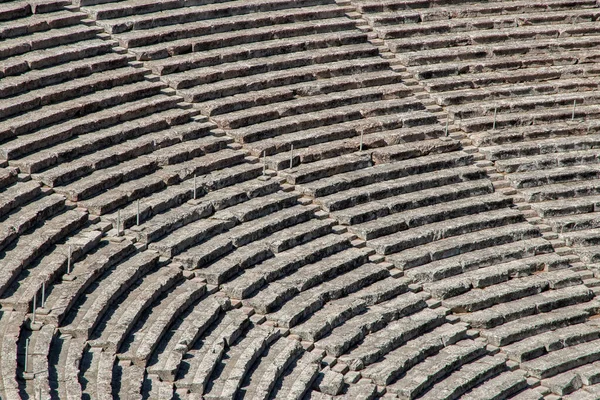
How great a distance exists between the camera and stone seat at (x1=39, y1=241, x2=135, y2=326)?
19.1 metres

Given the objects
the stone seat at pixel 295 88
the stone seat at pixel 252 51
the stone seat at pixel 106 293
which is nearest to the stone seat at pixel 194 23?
the stone seat at pixel 252 51

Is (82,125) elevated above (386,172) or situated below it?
above

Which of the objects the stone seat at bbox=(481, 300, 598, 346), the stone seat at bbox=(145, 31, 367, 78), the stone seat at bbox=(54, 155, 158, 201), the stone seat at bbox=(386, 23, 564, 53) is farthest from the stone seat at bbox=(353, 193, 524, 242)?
the stone seat at bbox=(145, 31, 367, 78)

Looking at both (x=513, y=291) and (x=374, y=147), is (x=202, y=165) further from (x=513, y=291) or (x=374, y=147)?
(x=513, y=291)

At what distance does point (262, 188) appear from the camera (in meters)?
24.3

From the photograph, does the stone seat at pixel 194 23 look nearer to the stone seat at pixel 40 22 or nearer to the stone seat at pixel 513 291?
the stone seat at pixel 40 22

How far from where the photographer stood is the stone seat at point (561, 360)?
23.2 metres

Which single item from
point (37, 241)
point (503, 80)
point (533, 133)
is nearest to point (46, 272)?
point (37, 241)

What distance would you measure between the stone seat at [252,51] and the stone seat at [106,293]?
5762 mm

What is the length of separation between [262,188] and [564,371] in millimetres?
6651

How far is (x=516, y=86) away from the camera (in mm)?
29516

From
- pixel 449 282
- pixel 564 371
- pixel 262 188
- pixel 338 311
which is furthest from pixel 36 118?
pixel 564 371

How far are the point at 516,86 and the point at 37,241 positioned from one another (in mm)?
13435

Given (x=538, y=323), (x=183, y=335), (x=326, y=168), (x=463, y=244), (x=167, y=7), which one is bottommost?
(x=538, y=323)
